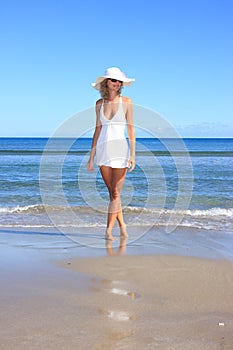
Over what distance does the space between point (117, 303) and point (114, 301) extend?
0.14ft

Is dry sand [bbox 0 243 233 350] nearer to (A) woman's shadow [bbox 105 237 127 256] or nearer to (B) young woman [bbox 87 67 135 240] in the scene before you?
(A) woman's shadow [bbox 105 237 127 256]

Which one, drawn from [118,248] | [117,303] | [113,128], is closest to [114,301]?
[117,303]

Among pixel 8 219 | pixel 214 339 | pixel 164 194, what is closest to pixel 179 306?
pixel 214 339

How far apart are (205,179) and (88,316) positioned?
10.8m

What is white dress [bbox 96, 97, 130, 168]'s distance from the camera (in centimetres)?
455

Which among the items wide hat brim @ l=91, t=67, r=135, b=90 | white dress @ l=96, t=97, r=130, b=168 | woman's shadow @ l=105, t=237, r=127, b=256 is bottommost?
woman's shadow @ l=105, t=237, r=127, b=256

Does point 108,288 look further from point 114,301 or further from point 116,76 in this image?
point 116,76

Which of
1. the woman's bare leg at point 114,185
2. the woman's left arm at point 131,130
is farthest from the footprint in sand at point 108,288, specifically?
the woman's left arm at point 131,130

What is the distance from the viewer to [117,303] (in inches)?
111

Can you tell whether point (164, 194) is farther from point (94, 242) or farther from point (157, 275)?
point (157, 275)

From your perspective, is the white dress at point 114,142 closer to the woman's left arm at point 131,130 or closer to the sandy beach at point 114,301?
the woman's left arm at point 131,130

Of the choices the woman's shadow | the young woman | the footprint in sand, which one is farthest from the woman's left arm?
the footprint in sand

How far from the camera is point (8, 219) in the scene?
6.50 metres

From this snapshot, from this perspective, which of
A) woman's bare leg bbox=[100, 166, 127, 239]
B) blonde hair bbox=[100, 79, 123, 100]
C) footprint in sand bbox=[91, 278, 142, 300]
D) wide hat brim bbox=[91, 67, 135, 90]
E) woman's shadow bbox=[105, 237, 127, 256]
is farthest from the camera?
woman's bare leg bbox=[100, 166, 127, 239]
